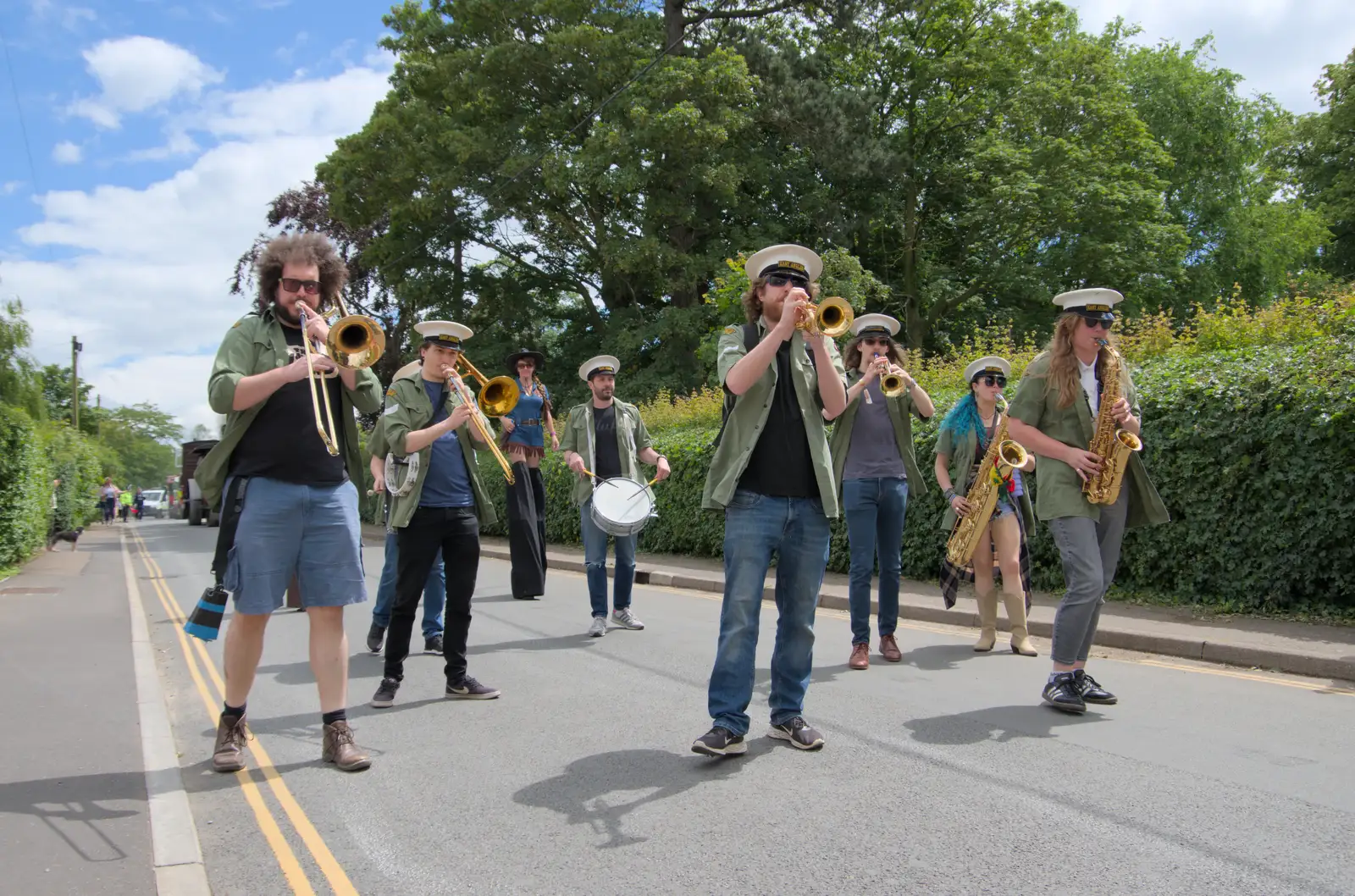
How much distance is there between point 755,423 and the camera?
457 centimetres

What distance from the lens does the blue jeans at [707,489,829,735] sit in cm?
457

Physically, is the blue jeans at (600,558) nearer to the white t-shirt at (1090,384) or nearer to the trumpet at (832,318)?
the white t-shirt at (1090,384)

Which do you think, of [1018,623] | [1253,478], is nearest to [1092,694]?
[1018,623]

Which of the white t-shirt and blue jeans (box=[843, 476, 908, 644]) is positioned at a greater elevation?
the white t-shirt

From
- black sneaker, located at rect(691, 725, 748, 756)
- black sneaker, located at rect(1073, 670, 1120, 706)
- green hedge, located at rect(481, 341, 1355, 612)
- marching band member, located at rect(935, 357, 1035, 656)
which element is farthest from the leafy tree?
black sneaker, located at rect(691, 725, 748, 756)

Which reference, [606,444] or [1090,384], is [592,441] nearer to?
[606,444]

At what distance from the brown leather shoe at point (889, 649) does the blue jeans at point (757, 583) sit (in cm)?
244

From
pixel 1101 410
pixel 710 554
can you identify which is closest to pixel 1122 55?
pixel 710 554

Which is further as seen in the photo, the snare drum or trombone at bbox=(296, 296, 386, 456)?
the snare drum

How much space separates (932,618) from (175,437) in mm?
125302

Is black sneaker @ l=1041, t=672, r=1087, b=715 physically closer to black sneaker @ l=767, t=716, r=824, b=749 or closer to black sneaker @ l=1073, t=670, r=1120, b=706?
black sneaker @ l=1073, t=670, r=1120, b=706

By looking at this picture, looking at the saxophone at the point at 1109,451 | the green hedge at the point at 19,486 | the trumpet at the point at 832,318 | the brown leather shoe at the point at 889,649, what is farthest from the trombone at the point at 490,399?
the green hedge at the point at 19,486

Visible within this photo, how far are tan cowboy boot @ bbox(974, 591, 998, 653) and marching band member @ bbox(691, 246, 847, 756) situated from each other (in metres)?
3.15

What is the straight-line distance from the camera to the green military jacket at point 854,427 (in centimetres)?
670
